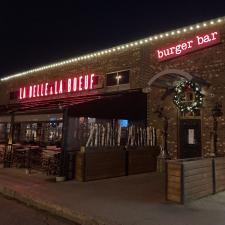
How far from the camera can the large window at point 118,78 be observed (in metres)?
16.0

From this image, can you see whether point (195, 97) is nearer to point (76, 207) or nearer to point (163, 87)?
point (163, 87)

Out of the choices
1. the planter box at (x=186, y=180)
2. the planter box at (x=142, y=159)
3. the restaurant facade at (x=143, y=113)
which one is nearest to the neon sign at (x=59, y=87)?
the restaurant facade at (x=143, y=113)

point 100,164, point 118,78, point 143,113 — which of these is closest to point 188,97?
point 143,113

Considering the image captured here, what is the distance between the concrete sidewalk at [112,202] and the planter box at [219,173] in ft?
1.42

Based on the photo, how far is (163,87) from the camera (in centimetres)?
1370

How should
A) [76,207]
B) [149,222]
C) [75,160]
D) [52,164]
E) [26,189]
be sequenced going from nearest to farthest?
[149,222]
[76,207]
[26,189]
[75,160]
[52,164]

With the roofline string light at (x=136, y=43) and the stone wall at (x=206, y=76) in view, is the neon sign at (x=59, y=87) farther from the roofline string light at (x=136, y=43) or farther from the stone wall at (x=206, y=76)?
the stone wall at (x=206, y=76)

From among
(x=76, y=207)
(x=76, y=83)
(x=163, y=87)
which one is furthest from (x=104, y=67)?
(x=76, y=207)

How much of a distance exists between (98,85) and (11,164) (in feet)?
20.4

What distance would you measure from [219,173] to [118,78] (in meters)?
8.52

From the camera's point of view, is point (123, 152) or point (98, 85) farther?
point (98, 85)

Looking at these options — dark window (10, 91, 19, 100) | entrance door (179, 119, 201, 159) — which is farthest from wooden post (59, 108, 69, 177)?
dark window (10, 91, 19, 100)

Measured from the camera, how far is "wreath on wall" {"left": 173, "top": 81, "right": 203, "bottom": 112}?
1210 cm

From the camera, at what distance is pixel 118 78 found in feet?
53.6
